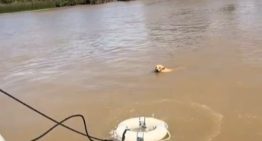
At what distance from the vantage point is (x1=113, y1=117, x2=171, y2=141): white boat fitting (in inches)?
230

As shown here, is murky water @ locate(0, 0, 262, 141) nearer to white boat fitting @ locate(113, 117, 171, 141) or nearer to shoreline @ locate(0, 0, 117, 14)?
white boat fitting @ locate(113, 117, 171, 141)

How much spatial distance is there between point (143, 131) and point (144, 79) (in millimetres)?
3751

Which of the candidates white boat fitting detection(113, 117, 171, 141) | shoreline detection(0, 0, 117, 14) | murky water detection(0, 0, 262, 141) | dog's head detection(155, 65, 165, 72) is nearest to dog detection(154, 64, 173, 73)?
dog's head detection(155, 65, 165, 72)

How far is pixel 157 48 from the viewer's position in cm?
1327

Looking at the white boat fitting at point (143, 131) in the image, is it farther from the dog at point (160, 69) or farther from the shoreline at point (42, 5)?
the shoreline at point (42, 5)

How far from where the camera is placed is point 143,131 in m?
6.18

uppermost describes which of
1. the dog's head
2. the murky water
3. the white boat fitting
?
the white boat fitting

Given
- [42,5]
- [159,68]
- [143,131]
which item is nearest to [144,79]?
[159,68]

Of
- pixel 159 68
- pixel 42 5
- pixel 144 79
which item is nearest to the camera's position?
pixel 144 79

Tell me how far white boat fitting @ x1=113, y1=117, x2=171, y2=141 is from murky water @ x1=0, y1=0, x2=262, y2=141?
42 cm

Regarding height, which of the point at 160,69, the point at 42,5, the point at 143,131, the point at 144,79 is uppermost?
the point at 143,131

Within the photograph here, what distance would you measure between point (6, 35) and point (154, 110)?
47.9 ft

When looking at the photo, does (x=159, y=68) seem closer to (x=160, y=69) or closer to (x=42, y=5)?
(x=160, y=69)

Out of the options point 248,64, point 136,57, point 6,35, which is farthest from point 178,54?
point 6,35
